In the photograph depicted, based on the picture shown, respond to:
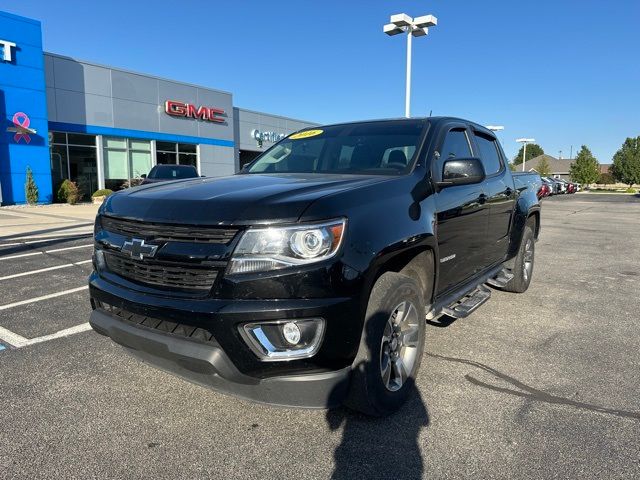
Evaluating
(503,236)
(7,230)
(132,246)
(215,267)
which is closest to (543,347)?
(503,236)

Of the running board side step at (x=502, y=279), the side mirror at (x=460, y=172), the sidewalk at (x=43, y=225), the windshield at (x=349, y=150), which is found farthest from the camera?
the sidewalk at (x=43, y=225)

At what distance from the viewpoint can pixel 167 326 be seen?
2463 millimetres

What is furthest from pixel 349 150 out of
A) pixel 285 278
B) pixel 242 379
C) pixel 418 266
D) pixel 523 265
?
pixel 523 265

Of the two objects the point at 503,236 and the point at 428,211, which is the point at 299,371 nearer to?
the point at 428,211

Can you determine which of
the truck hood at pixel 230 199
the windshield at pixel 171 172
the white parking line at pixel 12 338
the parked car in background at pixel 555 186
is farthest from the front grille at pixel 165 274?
the parked car in background at pixel 555 186

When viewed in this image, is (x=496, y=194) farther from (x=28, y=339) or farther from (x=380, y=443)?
(x=28, y=339)

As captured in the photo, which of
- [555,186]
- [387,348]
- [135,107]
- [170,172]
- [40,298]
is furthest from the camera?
[555,186]

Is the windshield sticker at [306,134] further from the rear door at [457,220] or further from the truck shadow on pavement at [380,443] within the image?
the truck shadow on pavement at [380,443]

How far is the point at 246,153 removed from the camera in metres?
35.3

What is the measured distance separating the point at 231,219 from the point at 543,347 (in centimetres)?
298

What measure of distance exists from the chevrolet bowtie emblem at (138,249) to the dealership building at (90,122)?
20401 millimetres

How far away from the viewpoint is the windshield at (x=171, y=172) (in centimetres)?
1558

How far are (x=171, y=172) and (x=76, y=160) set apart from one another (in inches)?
378

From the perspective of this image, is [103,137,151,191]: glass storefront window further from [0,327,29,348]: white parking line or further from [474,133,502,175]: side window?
[474,133,502,175]: side window
